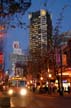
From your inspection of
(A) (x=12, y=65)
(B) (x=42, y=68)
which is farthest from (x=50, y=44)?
(A) (x=12, y=65)

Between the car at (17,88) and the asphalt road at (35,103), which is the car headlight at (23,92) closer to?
the car at (17,88)

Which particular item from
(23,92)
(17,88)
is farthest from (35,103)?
(17,88)

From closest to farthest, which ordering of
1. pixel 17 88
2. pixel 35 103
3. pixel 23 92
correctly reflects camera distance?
1. pixel 35 103
2. pixel 23 92
3. pixel 17 88

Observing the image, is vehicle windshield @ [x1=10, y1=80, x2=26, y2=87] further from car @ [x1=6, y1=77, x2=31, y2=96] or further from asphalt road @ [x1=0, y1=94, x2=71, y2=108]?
asphalt road @ [x1=0, y1=94, x2=71, y2=108]

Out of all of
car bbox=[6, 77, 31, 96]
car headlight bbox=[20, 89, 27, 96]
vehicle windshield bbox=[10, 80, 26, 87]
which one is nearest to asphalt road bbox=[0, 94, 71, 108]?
car headlight bbox=[20, 89, 27, 96]

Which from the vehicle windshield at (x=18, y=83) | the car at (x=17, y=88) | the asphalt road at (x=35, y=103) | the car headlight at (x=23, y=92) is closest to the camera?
the asphalt road at (x=35, y=103)

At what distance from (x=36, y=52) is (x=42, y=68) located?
7116 millimetres

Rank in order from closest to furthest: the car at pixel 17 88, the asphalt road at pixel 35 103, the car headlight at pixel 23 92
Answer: the asphalt road at pixel 35 103 → the car headlight at pixel 23 92 → the car at pixel 17 88

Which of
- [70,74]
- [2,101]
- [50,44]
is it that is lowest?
[2,101]

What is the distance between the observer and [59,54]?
66.8 m

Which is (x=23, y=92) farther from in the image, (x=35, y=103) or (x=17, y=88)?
(x=35, y=103)

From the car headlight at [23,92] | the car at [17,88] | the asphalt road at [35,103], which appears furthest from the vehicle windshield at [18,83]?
the asphalt road at [35,103]

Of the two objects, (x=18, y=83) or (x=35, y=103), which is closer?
(x=35, y=103)

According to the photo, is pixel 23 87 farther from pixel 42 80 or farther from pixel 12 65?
pixel 12 65
